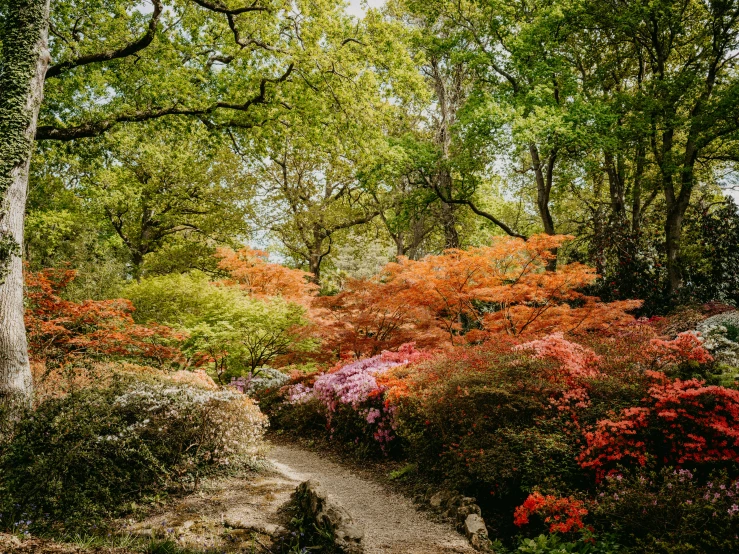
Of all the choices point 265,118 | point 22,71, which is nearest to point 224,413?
point 22,71

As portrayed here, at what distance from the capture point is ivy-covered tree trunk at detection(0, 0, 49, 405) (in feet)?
18.1

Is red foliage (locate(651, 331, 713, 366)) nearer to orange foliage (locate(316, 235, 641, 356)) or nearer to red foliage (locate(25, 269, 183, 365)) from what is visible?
orange foliage (locate(316, 235, 641, 356))

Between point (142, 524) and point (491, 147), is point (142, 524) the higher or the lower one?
the lower one

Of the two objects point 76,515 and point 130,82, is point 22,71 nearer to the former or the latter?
point 130,82

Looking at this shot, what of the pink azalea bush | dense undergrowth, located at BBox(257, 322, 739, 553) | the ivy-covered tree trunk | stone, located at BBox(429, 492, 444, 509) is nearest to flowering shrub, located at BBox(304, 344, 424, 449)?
the pink azalea bush

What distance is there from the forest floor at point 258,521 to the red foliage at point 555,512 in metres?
0.62

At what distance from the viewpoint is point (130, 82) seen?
9547 mm

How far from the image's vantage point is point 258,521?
14.9 ft

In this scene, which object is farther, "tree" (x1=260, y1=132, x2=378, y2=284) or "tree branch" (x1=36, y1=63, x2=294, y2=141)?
"tree" (x1=260, y1=132, x2=378, y2=284)

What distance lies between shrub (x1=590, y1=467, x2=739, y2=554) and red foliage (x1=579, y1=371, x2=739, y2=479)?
0.72 ft

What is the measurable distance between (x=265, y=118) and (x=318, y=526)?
26.7 feet

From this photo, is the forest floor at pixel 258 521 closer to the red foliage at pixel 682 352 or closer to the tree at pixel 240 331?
the red foliage at pixel 682 352

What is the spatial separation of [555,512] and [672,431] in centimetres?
146

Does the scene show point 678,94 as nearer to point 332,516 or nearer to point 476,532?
point 476,532
